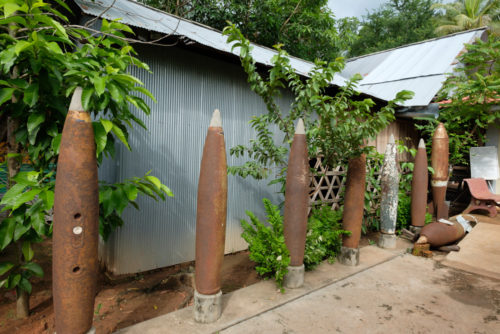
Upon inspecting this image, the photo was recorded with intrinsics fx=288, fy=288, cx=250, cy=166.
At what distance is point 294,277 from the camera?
3391mm

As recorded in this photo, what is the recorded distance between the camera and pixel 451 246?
5.10 meters

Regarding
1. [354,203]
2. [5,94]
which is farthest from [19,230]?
[354,203]

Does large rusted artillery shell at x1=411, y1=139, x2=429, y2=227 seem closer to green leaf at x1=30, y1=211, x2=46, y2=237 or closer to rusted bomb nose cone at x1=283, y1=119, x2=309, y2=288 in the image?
rusted bomb nose cone at x1=283, y1=119, x2=309, y2=288

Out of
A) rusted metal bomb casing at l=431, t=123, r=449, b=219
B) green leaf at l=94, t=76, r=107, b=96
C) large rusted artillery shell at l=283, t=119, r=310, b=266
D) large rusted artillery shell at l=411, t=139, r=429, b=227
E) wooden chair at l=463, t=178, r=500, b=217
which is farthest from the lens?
wooden chair at l=463, t=178, r=500, b=217

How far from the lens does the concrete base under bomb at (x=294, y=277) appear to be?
3373mm

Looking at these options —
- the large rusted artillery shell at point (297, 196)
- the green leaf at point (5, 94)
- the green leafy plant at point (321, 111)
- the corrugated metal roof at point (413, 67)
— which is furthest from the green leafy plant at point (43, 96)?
the corrugated metal roof at point (413, 67)

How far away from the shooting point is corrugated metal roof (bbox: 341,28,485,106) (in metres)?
8.32

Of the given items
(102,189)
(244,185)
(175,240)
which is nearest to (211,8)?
(244,185)

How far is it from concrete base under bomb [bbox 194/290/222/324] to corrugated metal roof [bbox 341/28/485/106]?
6.69 metres

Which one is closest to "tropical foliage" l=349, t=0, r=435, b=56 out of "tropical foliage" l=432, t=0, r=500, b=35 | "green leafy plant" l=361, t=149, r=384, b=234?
"tropical foliage" l=432, t=0, r=500, b=35

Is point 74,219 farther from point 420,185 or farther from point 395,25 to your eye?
point 395,25

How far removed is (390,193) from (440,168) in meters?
2.08

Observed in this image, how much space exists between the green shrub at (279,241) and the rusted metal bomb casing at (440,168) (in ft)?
11.1

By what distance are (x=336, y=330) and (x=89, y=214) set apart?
236cm
